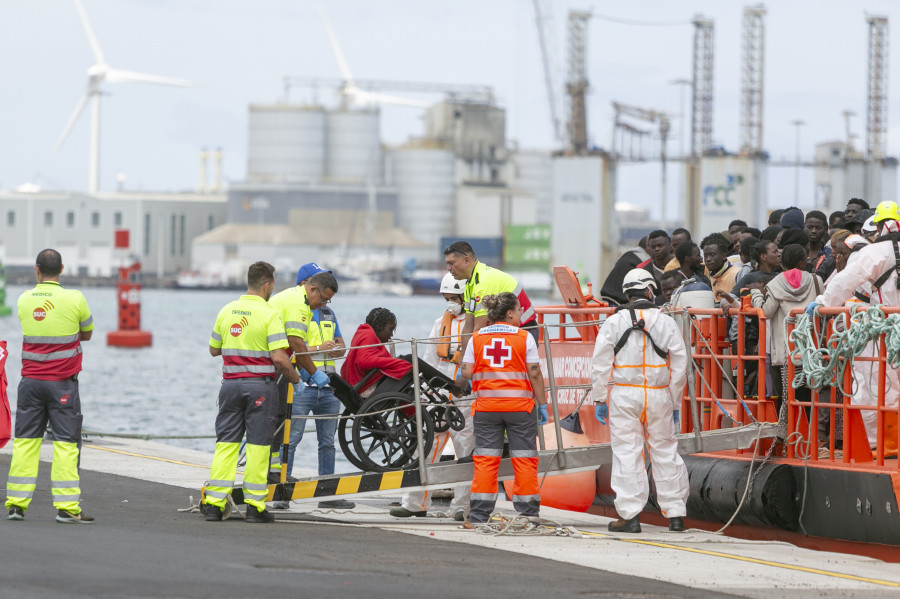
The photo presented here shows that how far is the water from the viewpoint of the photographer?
119 ft

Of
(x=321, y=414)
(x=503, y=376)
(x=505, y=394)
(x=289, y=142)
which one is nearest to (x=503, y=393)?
(x=505, y=394)

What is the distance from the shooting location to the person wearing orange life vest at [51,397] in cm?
1025

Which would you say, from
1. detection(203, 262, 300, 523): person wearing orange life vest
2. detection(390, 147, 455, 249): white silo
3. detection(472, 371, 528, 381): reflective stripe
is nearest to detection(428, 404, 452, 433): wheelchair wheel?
detection(472, 371, 528, 381): reflective stripe

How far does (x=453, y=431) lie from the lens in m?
11.4

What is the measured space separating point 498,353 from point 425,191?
178 m

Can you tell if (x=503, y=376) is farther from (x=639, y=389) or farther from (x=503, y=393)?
(x=639, y=389)

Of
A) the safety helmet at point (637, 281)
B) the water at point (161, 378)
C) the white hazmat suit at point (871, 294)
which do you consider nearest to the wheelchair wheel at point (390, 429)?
the water at point (161, 378)

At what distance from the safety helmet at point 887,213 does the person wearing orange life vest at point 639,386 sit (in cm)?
194

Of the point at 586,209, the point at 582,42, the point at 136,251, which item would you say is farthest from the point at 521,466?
the point at 136,251

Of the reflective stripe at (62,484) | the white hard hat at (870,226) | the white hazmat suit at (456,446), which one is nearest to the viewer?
the reflective stripe at (62,484)

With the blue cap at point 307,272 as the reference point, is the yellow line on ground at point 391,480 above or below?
below

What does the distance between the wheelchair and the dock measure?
581mm

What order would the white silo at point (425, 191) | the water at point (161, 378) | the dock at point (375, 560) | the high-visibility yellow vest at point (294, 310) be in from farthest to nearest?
the white silo at point (425, 191), the water at point (161, 378), the high-visibility yellow vest at point (294, 310), the dock at point (375, 560)

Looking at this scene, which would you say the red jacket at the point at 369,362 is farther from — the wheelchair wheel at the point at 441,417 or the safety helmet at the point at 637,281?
the safety helmet at the point at 637,281
